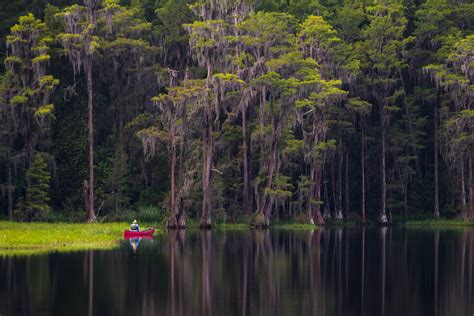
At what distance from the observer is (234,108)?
2482 inches

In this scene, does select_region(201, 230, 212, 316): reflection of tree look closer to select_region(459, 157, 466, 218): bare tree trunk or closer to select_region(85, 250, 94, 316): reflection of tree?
select_region(85, 250, 94, 316): reflection of tree

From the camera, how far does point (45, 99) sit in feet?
193

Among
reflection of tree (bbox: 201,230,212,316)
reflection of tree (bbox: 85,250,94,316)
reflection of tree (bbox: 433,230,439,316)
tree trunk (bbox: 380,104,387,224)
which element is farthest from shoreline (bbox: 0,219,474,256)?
reflection of tree (bbox: 433,230,439,316)

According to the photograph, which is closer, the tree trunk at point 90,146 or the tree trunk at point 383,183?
the tree trunk at point 90,146

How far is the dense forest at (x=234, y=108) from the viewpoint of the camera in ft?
198

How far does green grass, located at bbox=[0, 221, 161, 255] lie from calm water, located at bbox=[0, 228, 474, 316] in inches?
71.1

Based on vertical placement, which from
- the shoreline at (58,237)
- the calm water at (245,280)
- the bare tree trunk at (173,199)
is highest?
the bare tree trunk at (173,199)

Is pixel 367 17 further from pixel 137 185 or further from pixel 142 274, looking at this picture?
pixel 142 274

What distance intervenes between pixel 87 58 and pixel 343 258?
1127 inches

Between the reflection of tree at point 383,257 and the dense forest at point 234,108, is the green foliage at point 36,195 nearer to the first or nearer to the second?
the dense forest at point 234,108

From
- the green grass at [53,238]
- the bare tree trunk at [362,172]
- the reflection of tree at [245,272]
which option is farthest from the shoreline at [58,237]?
the bare tree trunk at [362,172]

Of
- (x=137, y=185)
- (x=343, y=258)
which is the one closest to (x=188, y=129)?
(x=137, y=185)

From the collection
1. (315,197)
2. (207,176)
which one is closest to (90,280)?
(207,176)

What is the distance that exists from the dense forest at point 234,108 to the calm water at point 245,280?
52.6 feet
